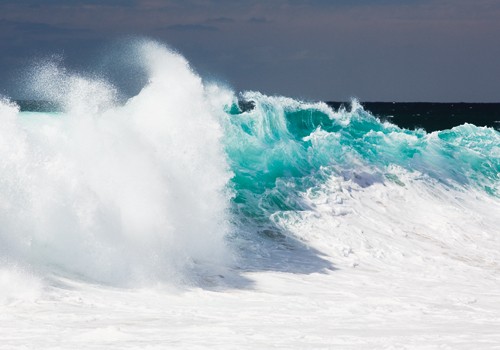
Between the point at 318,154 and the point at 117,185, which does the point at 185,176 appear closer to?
the point at 117,185

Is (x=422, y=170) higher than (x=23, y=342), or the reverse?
(x=422, y=170)

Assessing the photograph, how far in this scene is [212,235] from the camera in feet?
36.1

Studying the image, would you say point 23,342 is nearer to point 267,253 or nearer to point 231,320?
point 231,320

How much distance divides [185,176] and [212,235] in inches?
47.4

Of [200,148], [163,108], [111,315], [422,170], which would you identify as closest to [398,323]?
[111,315]

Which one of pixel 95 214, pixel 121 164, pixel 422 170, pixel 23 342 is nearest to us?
pixel 23 342

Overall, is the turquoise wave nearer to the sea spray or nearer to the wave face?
the wave face

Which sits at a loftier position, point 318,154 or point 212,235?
point 318,154

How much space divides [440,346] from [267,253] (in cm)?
477

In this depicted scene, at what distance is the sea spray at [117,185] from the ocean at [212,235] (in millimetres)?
25

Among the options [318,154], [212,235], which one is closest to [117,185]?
[212,235]

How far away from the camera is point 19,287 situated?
25.8 feet

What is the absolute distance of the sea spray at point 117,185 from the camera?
8.95 m

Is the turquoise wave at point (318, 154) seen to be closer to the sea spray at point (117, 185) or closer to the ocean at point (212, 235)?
the ocean at point (212, 235)
